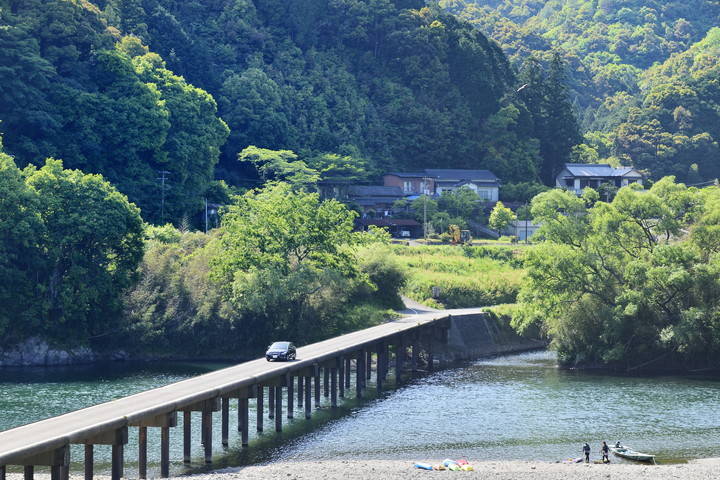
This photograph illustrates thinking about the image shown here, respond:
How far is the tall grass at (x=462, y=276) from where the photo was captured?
81250mm

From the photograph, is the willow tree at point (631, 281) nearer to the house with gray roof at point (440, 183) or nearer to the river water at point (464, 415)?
the river water at point (464, 415)

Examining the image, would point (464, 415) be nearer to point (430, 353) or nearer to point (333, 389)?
point (333, 389)

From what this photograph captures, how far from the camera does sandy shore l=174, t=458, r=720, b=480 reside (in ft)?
119

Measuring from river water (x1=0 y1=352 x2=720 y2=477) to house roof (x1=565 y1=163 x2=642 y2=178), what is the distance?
76067 millimetres

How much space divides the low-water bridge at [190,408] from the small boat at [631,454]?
14262 mm

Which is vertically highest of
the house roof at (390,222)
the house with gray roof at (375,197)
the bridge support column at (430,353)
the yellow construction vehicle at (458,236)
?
the house with gray roof at (375,197)

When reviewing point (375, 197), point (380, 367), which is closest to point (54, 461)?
point (380, 367)

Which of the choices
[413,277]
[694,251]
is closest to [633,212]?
[694,251]

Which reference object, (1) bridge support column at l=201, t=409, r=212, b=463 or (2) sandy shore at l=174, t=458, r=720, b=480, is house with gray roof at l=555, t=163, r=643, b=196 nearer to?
(2) sandy shore at l=174, t=458, r=720, b=480

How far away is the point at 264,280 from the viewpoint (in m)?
66.9

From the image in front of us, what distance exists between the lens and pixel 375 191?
410ft

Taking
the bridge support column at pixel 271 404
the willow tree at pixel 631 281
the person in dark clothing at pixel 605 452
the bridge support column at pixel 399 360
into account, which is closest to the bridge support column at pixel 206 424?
the bridge support column at pixel 271 404

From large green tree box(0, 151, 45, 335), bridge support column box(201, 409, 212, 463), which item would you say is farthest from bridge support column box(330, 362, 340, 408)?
large green tree box(0, 151, 45, 335)

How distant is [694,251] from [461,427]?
906 inches
